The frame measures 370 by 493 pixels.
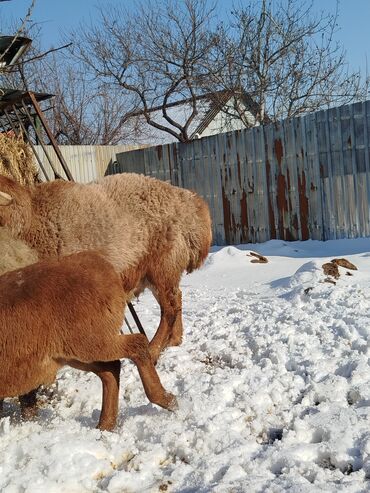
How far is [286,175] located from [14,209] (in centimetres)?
858

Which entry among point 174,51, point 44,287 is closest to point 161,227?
point 44,287

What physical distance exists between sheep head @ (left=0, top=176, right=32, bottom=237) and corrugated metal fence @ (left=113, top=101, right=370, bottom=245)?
25.1ft

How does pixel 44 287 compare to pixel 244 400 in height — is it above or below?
above

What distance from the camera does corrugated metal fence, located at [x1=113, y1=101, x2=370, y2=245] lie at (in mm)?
11320

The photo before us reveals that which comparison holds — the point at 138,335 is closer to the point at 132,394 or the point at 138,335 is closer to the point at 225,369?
the point at 132,394

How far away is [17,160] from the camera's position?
22.8ft

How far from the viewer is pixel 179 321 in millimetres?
5941

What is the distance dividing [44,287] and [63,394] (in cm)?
122

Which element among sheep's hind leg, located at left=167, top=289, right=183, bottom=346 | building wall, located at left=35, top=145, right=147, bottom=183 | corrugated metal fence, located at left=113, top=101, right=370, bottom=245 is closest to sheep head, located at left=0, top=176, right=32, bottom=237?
sheep's hind leg, located at left=167, top=289, right=183, bottom=346

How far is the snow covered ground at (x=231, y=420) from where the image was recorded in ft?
10.5

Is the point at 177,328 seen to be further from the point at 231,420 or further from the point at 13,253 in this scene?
the point at 231,420

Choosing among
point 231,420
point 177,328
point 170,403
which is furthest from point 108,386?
point 177,328

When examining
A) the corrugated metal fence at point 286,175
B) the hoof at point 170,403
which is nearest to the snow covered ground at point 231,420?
the hoof at point 170,403

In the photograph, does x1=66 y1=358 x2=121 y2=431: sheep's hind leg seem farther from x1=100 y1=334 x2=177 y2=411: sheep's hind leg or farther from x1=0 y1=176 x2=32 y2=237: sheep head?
x1=0 y1=176 x2=32 y2=237: sheep head
